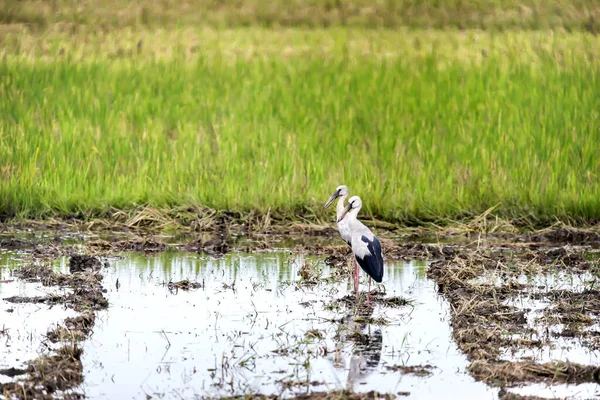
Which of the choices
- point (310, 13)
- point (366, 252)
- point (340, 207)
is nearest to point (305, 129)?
point (340, 207)

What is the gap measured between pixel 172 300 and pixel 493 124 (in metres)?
6.27

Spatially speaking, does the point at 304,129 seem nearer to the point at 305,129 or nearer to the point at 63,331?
the point at 305,129

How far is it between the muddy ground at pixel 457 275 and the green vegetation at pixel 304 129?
1.86ft

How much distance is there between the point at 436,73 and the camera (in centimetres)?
1498

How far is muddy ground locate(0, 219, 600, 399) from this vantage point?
5.97m

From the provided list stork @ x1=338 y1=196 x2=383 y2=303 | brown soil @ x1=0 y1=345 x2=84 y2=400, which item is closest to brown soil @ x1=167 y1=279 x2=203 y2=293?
stork @ x1=338 y1=196 x2=383 y2=303

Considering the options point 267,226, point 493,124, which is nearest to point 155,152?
point 267,226

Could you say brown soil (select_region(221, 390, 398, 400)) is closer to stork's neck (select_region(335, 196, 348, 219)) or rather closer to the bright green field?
stork's neck (select_region(335, 196, 348, 219))

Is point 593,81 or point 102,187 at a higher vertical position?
point 593,81

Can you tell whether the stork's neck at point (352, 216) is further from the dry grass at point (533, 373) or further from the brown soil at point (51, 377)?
the brown soil at point (51, 377)

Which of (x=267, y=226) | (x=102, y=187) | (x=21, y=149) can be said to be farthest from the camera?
(x=21, y=149)

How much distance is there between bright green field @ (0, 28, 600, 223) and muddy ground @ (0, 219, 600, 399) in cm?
59

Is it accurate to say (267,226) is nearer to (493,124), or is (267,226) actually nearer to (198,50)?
(493,124)

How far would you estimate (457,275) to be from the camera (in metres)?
8.35
